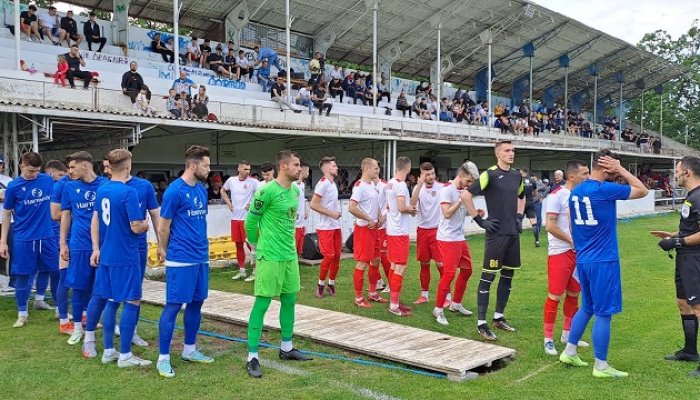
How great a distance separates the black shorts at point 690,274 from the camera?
5.06 metres

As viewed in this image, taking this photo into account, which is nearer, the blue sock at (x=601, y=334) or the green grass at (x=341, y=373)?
the green grass at (x=341, y=373)

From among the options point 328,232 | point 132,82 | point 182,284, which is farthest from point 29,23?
point 182,284

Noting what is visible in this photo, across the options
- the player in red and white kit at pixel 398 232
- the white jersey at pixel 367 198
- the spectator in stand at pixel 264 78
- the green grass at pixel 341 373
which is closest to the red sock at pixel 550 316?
the green grass at pixel 341 373

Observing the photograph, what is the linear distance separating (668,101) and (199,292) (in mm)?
62704

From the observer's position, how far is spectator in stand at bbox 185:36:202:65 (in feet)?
63.6

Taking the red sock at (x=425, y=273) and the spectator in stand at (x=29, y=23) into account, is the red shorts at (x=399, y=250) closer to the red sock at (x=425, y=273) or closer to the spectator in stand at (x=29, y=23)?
the red sock at (x=425, y=273)

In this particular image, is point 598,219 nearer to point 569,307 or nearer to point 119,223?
point 569,307

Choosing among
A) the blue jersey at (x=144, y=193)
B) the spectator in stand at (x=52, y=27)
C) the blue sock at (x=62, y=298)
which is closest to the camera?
the blue jersey at (x=144, y=193)

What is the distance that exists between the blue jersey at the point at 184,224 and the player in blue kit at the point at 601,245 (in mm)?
3311

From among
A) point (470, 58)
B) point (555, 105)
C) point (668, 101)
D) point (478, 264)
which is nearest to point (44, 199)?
point (478, 264)

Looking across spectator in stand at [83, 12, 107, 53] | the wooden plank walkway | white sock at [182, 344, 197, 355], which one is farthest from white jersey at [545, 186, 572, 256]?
spectator in stand at [83, 12, 107, 53]

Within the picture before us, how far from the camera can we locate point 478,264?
1202cm

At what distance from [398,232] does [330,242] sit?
1353 mm

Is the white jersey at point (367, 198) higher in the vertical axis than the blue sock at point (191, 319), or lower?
higher
